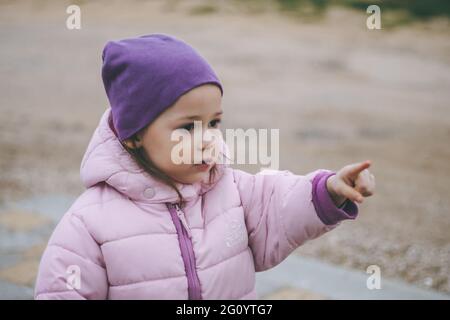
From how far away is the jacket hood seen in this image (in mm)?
1694

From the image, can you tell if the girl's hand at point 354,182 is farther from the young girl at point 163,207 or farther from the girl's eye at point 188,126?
the girl's eye at point 188,126

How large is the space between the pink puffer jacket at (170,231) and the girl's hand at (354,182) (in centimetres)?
6

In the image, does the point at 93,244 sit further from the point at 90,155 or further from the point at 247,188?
the point at 247,188

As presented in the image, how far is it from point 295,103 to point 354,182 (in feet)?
23.0

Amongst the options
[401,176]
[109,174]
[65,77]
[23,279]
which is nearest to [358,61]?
[65,77]

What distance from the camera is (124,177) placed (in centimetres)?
169

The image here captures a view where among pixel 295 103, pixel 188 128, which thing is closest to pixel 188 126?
pixel 188 128

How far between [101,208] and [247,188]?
42 centimetres

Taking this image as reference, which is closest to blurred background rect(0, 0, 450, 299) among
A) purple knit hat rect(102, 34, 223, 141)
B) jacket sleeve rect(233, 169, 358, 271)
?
jacket sleeve rect(233, 169, 358, 271)

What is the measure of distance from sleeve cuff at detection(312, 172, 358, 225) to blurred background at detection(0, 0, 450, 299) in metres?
1.16

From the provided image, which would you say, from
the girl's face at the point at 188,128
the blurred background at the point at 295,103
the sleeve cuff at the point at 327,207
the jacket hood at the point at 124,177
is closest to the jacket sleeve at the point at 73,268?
the jacket hood at the point at 124,177

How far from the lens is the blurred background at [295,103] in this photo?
142 inches

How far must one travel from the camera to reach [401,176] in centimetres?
555
